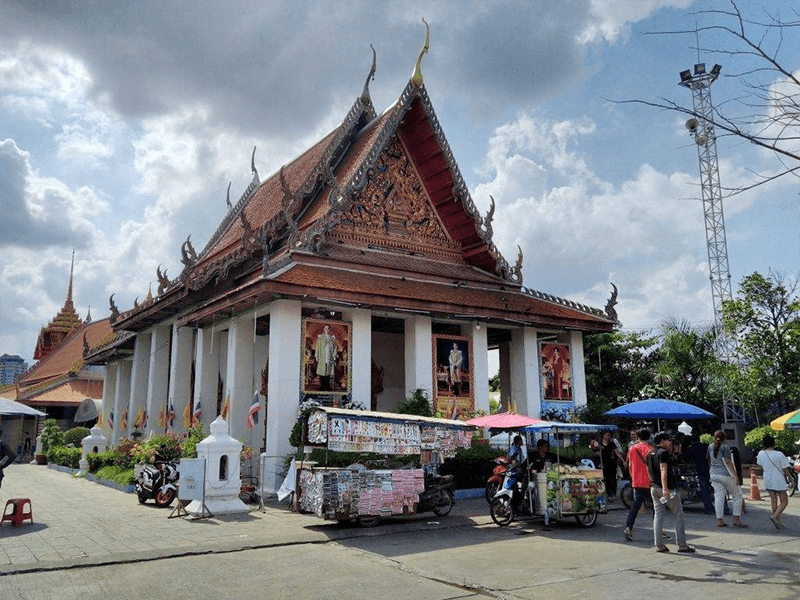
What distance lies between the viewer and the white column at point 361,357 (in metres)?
14.5

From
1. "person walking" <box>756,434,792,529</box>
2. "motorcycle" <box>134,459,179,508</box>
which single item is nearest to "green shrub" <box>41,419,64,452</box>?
"motorcycle" <box>134,459,179,508</box>

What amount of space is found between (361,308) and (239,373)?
312cm

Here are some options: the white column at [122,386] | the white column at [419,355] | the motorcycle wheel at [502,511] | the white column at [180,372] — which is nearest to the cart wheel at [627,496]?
the motorcycle wheel at [502,511]

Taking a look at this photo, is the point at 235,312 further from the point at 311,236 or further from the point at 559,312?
the point at 559,312

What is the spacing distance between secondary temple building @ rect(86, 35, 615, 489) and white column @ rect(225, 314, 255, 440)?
38mm

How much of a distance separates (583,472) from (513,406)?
275 inches

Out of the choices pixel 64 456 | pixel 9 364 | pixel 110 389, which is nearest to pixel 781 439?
pixel 64 456

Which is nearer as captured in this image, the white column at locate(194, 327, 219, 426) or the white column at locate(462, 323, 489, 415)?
the white column at locate(462, 323, 489, 415)

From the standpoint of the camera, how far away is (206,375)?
17.1 m

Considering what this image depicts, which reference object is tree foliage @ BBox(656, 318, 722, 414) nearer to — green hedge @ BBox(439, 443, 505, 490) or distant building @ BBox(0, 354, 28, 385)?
green hedge @ BBox(439, 443, 505, 490)

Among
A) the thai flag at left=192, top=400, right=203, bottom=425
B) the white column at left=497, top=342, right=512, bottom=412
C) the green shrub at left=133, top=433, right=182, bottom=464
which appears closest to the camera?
the green shrub at left=133, top=433, right=182, bottom=464

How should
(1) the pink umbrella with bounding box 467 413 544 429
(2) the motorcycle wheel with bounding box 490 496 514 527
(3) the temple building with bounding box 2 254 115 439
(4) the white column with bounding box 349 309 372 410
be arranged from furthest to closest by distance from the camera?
1. (3) the temple building with bounding box 2 254 115 439
2. (4) the white column with bounding box 349 309 372 410
3. (1) the pink umbrella with bounding box 467 413 544 429
4. (2) the motorcycle wheel with bounding box 490 496 514 527

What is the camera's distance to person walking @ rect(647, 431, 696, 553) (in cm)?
741

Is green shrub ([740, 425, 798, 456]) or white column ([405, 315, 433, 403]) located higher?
white column ([405, 315, 433, 403])
